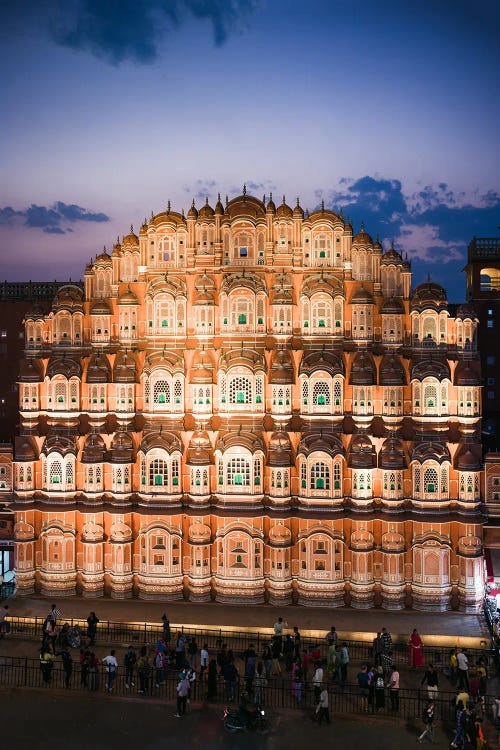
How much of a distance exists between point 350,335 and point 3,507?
21960mm

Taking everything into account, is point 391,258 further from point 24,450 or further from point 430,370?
point 24,450

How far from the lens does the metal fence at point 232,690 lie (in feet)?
83.7

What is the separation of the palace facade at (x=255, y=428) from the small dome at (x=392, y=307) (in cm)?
13

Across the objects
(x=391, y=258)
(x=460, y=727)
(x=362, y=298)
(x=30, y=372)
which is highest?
(x=391, y=258)

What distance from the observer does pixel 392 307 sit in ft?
117

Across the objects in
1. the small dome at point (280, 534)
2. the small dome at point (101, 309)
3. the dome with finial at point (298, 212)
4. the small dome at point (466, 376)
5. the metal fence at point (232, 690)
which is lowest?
the metal fence at point (232, 690)

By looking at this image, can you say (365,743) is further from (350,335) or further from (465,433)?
(350,335)

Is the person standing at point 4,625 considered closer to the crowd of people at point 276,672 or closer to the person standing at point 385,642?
the crowd of people at point 276,672

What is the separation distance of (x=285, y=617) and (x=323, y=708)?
8755 millimetres

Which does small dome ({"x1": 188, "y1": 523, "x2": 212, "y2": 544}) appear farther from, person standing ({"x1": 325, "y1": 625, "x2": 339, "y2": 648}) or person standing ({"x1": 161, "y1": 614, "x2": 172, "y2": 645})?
person standing ({"x1": 325, "y1": 625, "x2": 339, "y2": 648})

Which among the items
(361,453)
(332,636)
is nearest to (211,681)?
(332,636)

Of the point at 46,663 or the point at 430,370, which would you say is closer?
the point at 46,663

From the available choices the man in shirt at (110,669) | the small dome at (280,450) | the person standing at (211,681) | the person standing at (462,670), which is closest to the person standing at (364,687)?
the person standing at (462,670)

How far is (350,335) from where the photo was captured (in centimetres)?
3622
